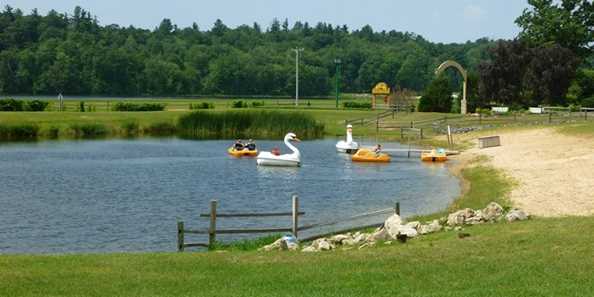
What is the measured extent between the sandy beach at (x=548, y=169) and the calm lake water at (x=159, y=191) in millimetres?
3056

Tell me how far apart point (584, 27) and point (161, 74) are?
A: 88.1 metres

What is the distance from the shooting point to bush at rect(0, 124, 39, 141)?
71.2 meters

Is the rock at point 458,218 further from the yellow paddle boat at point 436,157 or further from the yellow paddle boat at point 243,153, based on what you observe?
the yellow paddle boat at point 243,153

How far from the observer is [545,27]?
3937 inches

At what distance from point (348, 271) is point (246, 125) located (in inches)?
2418

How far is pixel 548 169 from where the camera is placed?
38.0 metres

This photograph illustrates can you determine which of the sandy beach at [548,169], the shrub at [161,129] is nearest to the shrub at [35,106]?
the shrub at [161,129]

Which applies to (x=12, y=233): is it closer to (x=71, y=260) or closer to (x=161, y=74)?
(x=71, y=260)

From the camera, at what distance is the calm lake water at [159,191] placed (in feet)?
89.8

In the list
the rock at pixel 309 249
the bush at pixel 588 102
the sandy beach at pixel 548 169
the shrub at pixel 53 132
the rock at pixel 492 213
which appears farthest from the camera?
the bush at pixel 588 102

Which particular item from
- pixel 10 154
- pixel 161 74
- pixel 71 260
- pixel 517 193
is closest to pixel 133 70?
pixel 161 74

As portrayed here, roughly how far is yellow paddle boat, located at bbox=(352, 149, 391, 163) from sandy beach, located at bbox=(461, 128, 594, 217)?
491cm

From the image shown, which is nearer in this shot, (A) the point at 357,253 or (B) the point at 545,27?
(A) the point at 357,253

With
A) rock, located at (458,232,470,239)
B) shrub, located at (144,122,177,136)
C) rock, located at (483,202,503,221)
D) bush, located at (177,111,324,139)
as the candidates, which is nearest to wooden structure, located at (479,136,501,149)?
bush, located at (177,111,324,139)
